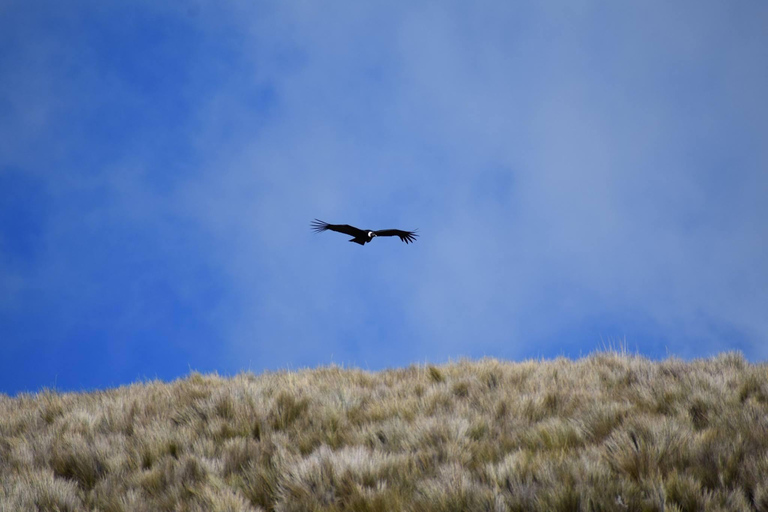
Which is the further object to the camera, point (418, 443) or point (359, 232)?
point (359, 232)

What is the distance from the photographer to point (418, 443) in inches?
207

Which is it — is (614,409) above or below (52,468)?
above

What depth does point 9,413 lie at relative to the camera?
26.6ft

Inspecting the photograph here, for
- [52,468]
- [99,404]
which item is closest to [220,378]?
[99,404]

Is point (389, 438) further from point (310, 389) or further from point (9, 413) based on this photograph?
point (9, 413)

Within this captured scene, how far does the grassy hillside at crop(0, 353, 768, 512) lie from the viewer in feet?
13.2

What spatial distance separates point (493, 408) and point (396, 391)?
1.50 metres

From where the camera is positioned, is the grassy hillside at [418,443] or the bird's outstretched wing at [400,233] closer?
the grassy hillside at [418,443]

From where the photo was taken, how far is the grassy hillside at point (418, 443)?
158 inches

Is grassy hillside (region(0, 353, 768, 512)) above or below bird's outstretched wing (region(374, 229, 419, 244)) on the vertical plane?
below

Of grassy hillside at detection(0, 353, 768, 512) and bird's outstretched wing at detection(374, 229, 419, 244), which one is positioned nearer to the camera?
grassy hillside at detection(0, 353, 768, 512)

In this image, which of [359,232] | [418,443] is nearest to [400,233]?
[359,232]

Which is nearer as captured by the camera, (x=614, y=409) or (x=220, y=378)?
(x=614, y=409)

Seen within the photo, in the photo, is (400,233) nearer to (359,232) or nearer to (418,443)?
(359,232)
